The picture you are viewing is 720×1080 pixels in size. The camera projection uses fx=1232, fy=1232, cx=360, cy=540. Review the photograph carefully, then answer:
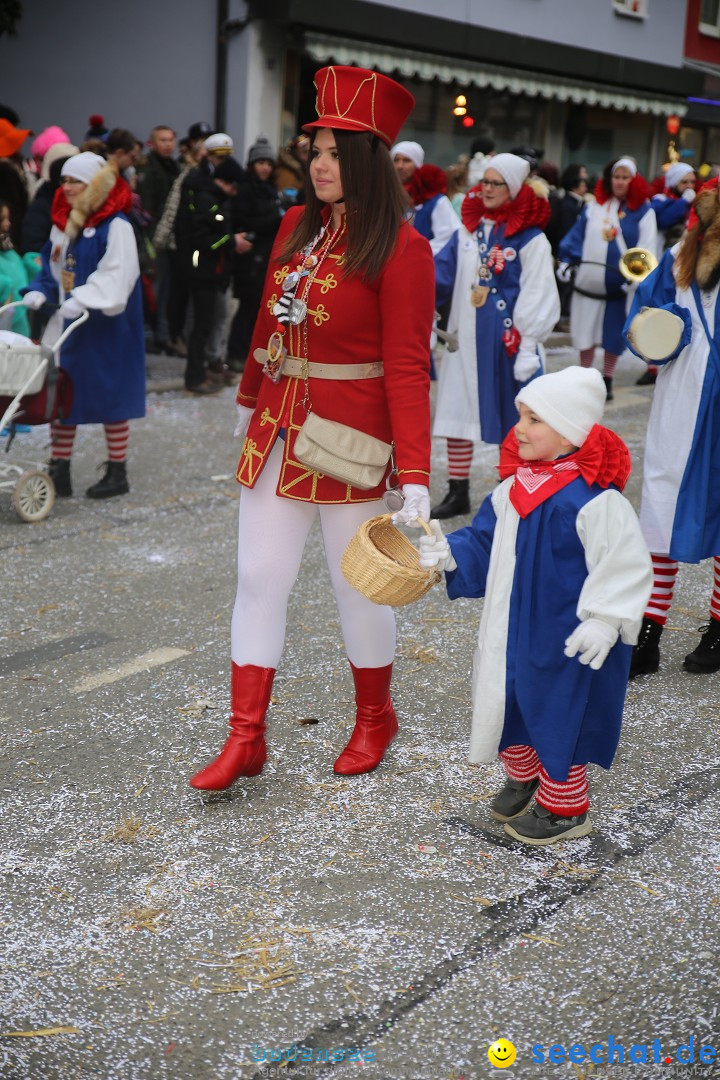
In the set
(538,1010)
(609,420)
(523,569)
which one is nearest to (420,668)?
(523,569)

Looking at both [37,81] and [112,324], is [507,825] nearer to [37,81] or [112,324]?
[112,324]

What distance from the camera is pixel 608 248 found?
1059 centimetres

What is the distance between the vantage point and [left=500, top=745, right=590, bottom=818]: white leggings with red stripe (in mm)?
3547

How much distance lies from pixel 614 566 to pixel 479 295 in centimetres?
A: 388

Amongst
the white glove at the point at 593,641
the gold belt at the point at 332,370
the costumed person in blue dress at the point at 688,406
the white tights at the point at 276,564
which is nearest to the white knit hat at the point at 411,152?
the costumed person in blue dress at the point at 688,406

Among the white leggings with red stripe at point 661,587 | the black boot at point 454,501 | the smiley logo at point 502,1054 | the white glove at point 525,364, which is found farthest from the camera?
the black boot at point 454,501

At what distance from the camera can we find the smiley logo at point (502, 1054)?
106 inches

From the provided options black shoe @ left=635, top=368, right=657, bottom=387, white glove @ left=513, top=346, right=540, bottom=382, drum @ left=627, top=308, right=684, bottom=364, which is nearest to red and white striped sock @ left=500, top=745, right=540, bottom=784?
drum @ left=627, top=308, right=684, bottom=364

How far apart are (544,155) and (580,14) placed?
231 centimetres

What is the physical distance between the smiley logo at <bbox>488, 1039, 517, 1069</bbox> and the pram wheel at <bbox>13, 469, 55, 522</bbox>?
4.67 m

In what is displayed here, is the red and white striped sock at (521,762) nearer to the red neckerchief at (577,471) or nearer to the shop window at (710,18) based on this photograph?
the red neckerchief at (577,471)

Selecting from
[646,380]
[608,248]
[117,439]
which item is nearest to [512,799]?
[117,439]

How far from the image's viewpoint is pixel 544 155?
21359 millimetres

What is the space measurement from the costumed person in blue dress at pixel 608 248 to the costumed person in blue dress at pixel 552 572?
753 cm
